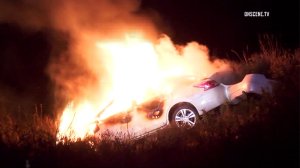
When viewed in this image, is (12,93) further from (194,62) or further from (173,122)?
(173,122)

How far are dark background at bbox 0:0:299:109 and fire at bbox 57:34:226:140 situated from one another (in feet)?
12.1

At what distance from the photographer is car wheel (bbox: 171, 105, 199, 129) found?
37.7 feet

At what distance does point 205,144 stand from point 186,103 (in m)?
2.67

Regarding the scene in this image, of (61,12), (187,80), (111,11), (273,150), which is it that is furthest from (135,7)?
(273,150)

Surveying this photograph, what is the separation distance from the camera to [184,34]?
2706 cm

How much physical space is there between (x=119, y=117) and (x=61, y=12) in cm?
983

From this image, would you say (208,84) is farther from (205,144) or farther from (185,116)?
(205,144)

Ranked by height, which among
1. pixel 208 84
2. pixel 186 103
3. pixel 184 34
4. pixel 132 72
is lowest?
pixel 186 103

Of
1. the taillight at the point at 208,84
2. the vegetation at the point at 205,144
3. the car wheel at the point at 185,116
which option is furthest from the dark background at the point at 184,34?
the taillight at the point at 208,84

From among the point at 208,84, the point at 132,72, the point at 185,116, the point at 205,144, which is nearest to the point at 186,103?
the point at 185,116

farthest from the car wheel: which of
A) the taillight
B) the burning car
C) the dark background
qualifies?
the dark background

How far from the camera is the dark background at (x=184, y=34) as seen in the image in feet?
69.9

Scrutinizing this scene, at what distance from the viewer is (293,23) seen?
89.1ft

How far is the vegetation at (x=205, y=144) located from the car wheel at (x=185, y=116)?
2.73 feet
